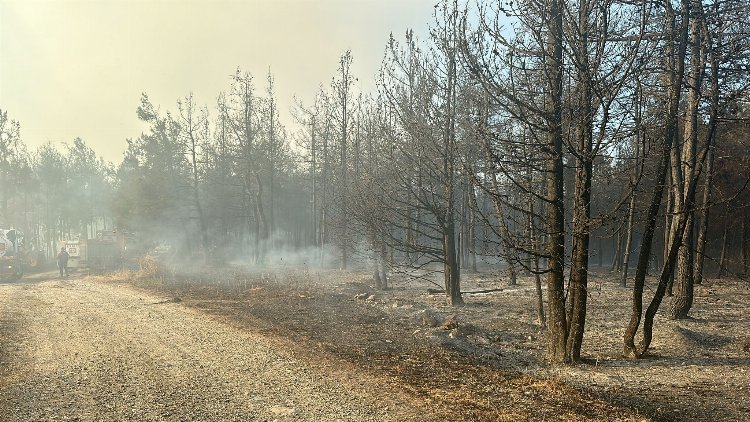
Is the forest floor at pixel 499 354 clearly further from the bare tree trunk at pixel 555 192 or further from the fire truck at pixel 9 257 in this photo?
the fire truck at pixel 9 257

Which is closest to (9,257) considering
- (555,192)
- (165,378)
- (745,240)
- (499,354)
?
(165,378)

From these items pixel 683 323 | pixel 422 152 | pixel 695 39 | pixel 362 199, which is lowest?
pixel 683 323

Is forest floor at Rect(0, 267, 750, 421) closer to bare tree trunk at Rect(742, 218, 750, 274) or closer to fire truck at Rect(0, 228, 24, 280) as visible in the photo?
bare tree trunk at Rect(742, 218, 750, 274)

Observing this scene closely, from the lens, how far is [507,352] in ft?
33.0

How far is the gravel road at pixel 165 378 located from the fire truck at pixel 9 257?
57.1 feet

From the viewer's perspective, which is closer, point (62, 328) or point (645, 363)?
point (645, 363)

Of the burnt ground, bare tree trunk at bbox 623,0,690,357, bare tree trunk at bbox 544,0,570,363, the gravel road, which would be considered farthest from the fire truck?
bare tree trunk at bbox 623,0,690,357

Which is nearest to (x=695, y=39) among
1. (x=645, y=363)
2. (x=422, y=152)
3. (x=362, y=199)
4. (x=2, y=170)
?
(x=645, y=363)

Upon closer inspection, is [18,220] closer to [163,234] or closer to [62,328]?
[163,234]

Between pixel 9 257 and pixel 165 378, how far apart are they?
26.2 m

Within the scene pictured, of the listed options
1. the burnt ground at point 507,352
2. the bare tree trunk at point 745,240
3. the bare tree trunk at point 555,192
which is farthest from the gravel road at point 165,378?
the bare tree trunk at point 745,240

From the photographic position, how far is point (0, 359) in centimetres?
966

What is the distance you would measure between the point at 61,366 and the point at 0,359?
1551 millimetres

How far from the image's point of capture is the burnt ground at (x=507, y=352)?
6.82 m
